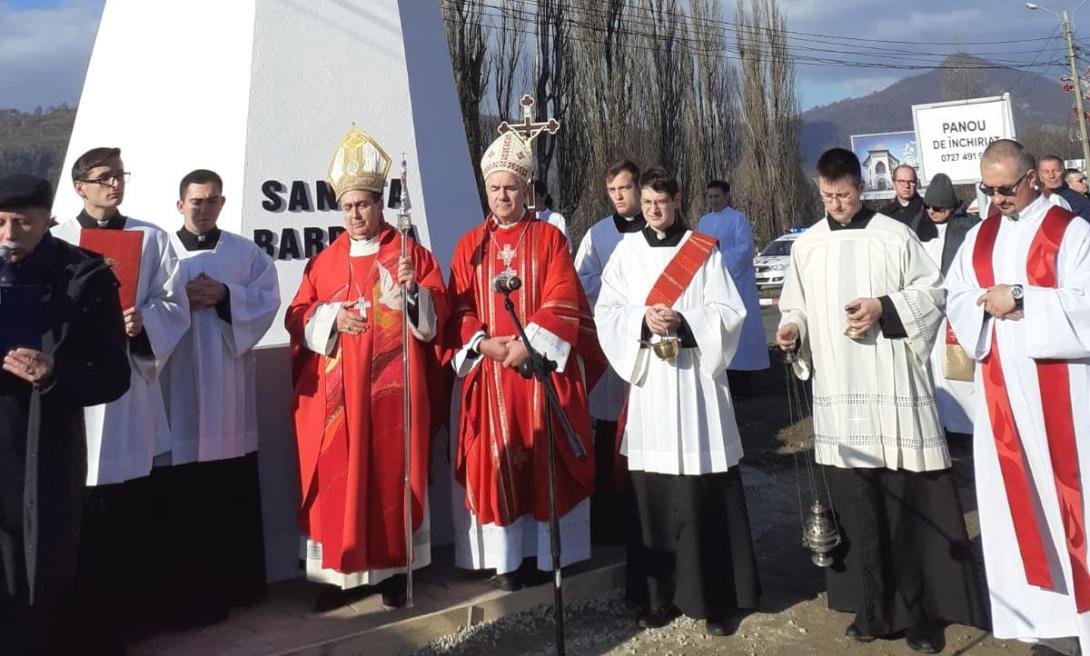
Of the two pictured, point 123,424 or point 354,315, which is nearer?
point 123,424

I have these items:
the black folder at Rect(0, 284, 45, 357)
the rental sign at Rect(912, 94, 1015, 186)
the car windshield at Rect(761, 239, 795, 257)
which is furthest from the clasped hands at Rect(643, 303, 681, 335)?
the car windshield at Rect(761, 239, 795, 257)

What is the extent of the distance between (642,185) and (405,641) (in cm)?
238

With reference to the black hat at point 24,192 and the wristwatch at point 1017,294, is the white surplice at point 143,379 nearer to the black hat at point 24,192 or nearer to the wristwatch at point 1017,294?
the black hat at point 24,192

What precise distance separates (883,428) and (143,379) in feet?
10.7

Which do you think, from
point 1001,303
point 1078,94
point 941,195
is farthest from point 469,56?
point 1078,94

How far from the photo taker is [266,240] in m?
5.34

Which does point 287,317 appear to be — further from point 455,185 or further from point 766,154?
point 766,154

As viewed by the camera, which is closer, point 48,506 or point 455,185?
point 48,506

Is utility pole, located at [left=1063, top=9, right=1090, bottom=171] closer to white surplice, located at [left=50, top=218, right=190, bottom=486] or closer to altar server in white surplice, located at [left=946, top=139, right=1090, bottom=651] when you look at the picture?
altar server in white surplice, located at [left=946, top=139, right=1090, bottom=651]

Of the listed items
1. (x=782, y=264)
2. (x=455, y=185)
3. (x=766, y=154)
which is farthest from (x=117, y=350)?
(x=766, y=154)

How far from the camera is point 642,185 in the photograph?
452 centimetres

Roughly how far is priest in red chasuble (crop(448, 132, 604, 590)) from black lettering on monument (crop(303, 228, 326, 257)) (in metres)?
1.17

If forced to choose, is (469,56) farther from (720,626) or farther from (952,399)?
(720,626)

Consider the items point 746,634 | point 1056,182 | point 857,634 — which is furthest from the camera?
point 1056,182
